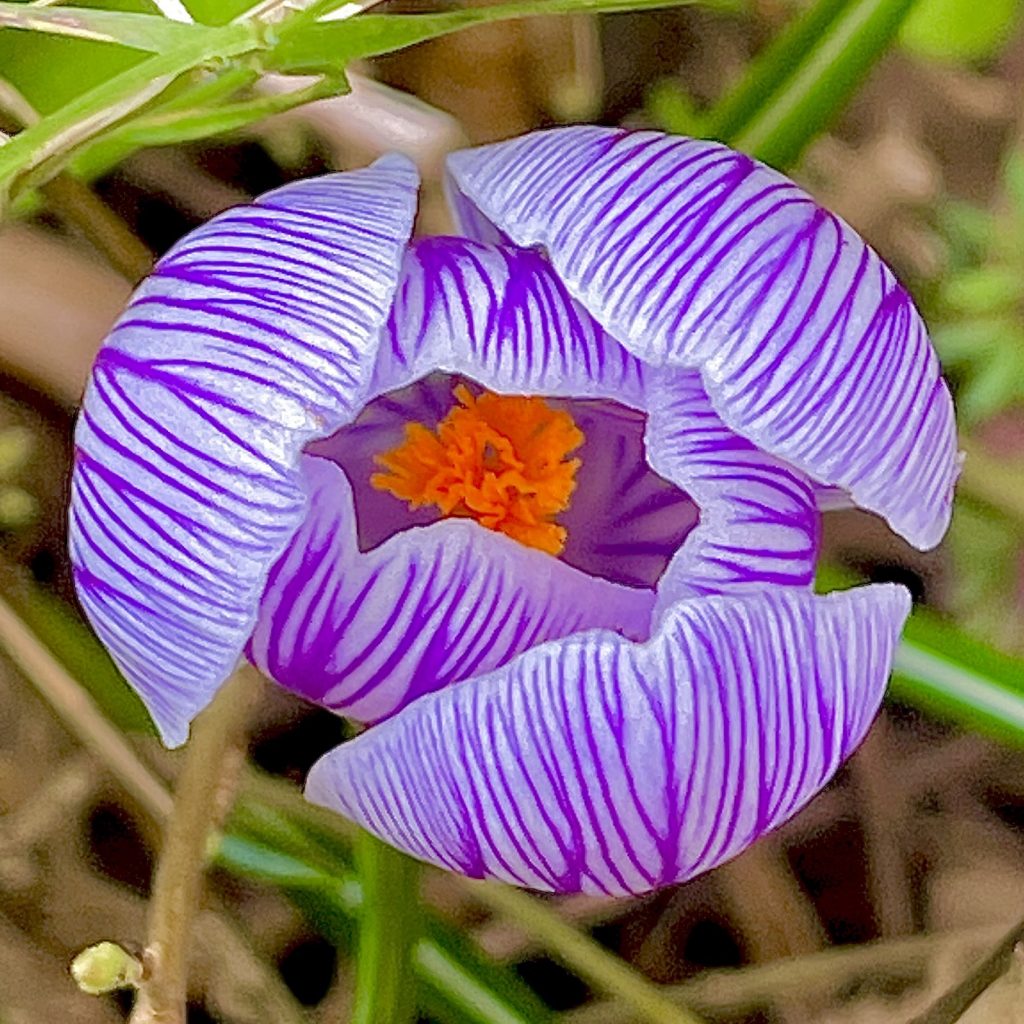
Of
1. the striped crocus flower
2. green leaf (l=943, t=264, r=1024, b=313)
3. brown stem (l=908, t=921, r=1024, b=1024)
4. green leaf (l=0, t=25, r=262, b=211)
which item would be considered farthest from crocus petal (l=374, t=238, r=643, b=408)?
green leaf (l=943, t=264, r=1024, b=313)

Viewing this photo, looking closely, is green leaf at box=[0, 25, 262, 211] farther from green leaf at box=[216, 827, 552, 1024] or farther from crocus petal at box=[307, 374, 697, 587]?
green leaf at box=[216, 827, 552, 1024]

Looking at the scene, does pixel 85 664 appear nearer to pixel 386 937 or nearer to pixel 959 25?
pixel 386 937

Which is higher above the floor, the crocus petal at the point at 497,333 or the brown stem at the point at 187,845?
the crocus petal at the point at 497,333

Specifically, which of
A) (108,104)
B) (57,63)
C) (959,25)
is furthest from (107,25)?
(959,25)

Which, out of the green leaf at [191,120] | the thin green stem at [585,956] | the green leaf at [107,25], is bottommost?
the thin green stem at [585,956]

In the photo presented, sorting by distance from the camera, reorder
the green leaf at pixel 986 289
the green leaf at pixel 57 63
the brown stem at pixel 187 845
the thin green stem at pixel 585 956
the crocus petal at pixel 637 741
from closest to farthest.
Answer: the crocus petal at pixel 637 741 < the brown stem at pixel 187 845 < the green leaf at pixel 57 63 < the thin green stem at pixel 585 956 < the green leaf at pixel 986 289

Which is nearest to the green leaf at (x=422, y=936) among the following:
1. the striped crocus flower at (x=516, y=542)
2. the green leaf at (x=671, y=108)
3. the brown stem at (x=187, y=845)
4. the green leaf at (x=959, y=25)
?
the brown stem at (x=187, y=845)

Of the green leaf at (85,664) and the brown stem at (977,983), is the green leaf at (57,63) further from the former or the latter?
the brown stem at (977,983)
